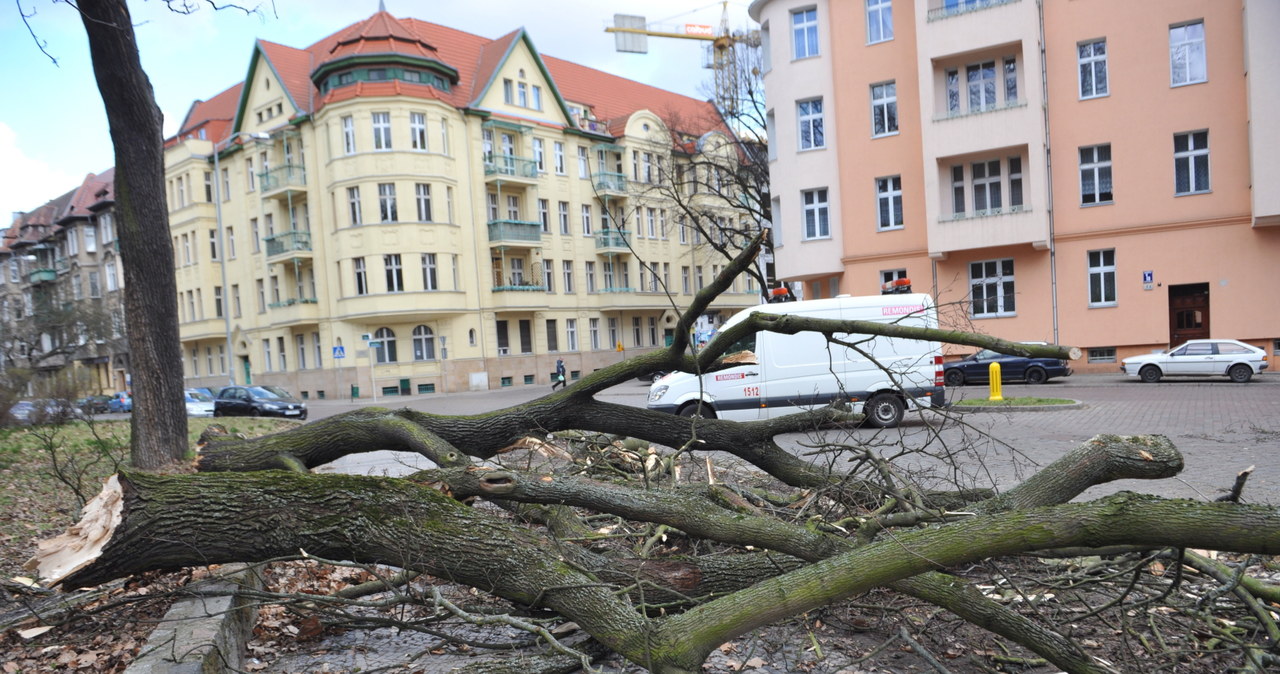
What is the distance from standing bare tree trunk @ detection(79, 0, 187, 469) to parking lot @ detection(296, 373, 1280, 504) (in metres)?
2.56

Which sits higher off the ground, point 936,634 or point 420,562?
point 420,562

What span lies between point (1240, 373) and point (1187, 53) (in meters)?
9.13

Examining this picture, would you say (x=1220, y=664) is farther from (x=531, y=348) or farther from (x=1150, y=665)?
(x=531, y=348)

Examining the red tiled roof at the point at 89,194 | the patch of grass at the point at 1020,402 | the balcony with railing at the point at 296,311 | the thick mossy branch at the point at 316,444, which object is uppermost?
the red tiled roof at the point at 89,194

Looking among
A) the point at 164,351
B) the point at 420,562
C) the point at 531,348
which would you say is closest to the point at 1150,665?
the point at 420,562

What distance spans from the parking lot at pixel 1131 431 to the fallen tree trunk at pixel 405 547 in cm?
210

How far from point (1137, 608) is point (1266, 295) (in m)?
22.5

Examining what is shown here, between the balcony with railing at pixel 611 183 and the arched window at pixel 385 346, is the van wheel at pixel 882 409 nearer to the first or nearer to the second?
the arched window at pixel 385 346

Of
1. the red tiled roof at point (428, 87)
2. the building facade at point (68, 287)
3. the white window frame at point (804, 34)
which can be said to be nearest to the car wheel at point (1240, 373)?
the white window frame at point (804, 34)

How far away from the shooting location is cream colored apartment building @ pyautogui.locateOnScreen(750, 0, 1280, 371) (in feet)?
70.6

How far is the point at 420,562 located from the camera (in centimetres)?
392

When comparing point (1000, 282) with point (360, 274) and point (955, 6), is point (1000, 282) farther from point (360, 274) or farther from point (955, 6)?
point (360, 274)

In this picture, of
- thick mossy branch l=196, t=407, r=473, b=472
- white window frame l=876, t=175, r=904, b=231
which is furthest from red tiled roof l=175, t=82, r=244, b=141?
thick mossy branch l=196, t=407, r=473, b=472

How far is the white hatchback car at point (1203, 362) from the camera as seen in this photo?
62.4ft
